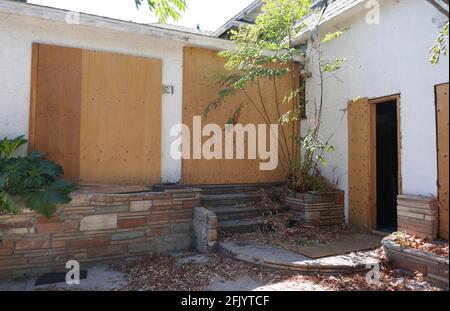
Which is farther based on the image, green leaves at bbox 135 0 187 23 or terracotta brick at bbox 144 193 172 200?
terracotta brick at bbox 144 193 172 200

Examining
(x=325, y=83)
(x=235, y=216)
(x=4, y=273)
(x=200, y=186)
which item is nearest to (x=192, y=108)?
(x=200, y=186)

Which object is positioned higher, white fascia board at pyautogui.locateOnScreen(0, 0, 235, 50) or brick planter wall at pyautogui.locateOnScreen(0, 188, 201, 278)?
white fascia board at pyautogui.locateOnScreen(0, 0, 235, 50)

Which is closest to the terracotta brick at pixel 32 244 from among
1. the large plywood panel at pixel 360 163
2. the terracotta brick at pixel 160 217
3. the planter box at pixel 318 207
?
the terracotta brick at pixel 160 217

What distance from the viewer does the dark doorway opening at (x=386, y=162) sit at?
6.27 metres

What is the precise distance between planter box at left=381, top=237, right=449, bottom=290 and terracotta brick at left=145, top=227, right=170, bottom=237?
3.11 meters

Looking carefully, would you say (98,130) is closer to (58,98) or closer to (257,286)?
(58,98)

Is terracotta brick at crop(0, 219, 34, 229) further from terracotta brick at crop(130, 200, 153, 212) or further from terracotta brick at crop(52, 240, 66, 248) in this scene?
terracotta brick at crop(130, 200, 153, 212)

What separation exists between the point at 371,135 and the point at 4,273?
19.2ft

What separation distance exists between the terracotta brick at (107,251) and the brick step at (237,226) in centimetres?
150

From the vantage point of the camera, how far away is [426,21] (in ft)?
15.3

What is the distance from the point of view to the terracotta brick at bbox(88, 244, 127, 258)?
15.1 ft

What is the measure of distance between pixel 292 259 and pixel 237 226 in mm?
1303

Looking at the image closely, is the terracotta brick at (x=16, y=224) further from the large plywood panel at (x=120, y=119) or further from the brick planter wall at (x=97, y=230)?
the large plywood panel at (x=120, y=119)

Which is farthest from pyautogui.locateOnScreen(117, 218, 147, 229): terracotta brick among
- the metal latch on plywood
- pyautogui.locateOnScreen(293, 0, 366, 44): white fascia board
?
pyautogui.locateOnScreen(293, 0, 366, 44): white fascia board
